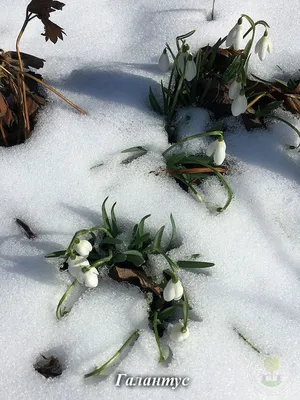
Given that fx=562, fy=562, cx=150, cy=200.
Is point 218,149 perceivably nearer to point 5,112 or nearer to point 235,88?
point 235,88

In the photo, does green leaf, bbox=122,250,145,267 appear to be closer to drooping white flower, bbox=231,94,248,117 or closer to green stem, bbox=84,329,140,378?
green stem, bbox=84,329,140,378

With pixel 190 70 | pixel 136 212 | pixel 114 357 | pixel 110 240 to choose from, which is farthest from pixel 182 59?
pixel 114 357

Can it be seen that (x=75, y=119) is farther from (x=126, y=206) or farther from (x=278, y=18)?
(x=278, y=18)

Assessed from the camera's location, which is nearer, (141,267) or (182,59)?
(141,267)

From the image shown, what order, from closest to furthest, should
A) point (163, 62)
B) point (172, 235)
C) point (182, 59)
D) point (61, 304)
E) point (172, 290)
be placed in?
point (172, 290)
point (61, 304)
point (172, 235)
point (182, 59)
point (163, 62)

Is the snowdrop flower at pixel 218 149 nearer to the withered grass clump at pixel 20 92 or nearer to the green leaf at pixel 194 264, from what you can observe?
the green leaf at pixel 194 264
